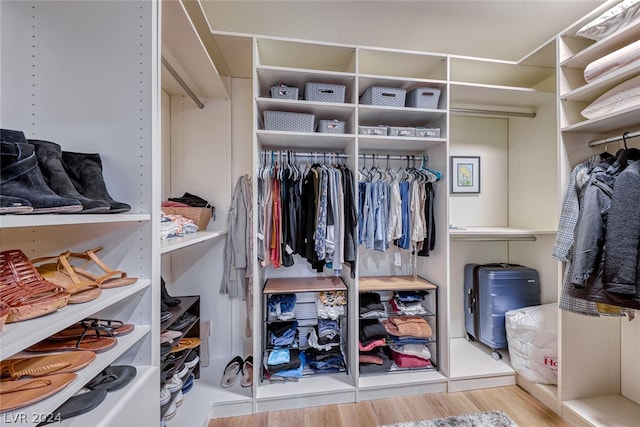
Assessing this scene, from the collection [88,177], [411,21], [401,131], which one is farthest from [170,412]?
[411,21]

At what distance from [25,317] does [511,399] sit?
262cm

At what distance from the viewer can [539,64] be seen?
6.40 feet

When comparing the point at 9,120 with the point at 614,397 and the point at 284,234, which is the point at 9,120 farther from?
the point at 614,397

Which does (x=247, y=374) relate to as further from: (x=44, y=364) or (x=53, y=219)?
(x=53, y=219)

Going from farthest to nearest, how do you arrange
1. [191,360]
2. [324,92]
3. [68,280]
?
[324,92]
[191,360]
[68,280]

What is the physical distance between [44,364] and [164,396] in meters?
0.87

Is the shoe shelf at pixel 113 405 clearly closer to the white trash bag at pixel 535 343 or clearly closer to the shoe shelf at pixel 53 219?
the shoe shelf at pixel 53 219

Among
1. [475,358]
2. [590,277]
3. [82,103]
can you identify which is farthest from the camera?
[475,358]

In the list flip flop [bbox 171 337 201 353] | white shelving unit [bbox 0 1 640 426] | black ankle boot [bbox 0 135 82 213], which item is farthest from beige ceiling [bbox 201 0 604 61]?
flip flop [bbox 171 337 201 353]

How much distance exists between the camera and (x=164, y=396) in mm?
1290

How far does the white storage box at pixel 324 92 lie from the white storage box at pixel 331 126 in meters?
0.15

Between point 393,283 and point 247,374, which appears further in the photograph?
point 393,283

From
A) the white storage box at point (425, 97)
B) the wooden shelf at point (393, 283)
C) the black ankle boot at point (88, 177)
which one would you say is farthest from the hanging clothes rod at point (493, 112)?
the black ankle boot at point (88, 177)

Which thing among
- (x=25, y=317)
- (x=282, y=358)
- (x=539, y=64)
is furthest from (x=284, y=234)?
(x=539, y=64)
